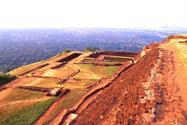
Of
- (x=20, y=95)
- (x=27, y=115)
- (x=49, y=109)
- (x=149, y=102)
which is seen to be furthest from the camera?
(x=20, y=95)

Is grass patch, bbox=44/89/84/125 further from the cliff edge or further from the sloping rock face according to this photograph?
the cliff edge

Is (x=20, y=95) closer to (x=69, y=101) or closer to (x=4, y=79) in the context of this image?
(x=69, y=101)

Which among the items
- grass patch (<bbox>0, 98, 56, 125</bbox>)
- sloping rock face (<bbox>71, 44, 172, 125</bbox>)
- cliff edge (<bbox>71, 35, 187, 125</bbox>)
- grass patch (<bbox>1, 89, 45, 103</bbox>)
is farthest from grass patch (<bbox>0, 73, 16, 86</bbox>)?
cliff edge (<bbox>71, 35, 187, 125</bbox>)

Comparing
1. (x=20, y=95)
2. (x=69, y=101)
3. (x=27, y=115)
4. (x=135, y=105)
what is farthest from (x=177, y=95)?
(x=20, y=95)

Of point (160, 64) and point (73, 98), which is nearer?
point (160, 64)

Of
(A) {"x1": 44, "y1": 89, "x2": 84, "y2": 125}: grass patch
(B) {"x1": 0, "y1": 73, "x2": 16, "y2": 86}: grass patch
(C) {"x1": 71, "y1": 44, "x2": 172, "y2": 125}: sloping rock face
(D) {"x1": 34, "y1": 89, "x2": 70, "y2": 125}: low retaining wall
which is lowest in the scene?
(B) {"x1": 0, "y1": 73, "x2": 16, "y2": 86}: grass patch

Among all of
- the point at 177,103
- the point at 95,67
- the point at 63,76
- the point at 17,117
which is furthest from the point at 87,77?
the point at 177,103

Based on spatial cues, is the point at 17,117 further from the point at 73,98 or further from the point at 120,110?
the point at 120,110

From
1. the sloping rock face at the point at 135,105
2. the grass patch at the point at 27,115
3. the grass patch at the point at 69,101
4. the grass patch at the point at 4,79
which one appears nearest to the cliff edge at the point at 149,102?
the sloping rock face at the point at 135,105
